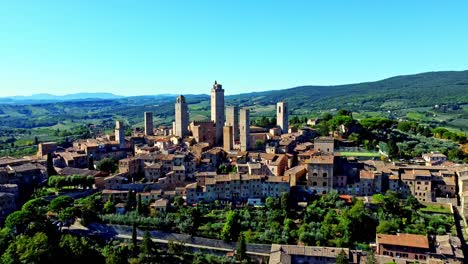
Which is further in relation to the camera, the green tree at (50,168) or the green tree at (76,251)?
the green tree at (50,168)

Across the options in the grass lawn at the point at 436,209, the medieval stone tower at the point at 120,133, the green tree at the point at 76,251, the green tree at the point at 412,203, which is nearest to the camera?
the green tree at the point at 76,251

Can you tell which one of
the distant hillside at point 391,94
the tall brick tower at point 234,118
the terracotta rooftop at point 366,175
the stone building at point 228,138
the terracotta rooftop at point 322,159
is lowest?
the terracotta rooftop at point 366,175

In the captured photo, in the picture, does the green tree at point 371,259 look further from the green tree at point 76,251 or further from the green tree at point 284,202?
the green tree at point 76,251

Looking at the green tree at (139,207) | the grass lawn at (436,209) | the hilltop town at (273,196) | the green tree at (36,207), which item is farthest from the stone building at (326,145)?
the green tree at (36,207)

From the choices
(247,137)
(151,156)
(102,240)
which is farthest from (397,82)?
(102,240)

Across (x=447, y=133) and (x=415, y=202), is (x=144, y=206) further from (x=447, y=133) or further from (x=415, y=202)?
(x=447, y=133)

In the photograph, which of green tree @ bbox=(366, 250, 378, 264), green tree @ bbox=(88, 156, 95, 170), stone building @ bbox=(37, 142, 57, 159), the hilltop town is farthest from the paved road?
stone building @ bbox=(37, 142, 57, 159)

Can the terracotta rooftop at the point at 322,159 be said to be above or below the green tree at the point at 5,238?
above
